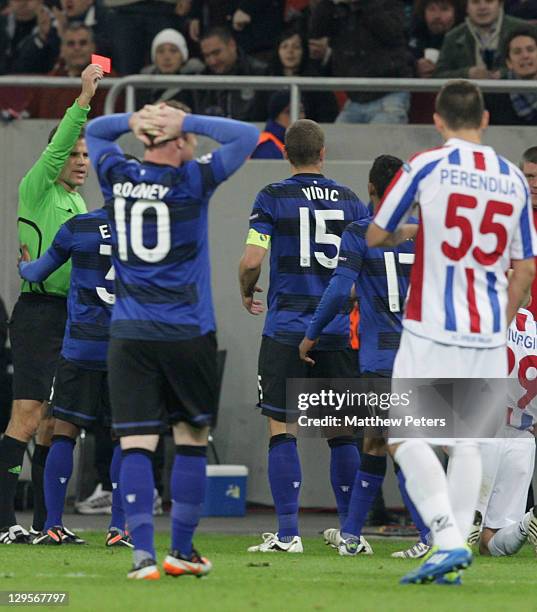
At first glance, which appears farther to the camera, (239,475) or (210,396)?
(239,475)

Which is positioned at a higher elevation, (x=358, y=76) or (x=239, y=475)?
(x=358, y=76)

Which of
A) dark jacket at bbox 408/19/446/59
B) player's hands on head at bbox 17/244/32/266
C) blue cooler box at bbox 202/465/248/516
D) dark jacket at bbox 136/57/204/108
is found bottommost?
blue cooler box at bbox 202/465/248/516

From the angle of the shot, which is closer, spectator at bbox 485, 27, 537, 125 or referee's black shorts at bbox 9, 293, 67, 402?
referee's black shorts at bbox 9, 293, 67, 402

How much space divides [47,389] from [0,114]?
12.3 ft

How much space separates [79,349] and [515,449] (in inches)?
107

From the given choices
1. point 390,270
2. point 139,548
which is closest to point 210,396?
point 139,548

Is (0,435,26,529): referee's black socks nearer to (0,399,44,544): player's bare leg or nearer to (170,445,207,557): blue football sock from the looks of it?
(0,399,44,544): player's bare leg

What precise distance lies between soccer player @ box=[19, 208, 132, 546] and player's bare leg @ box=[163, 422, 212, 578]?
7.15 feet

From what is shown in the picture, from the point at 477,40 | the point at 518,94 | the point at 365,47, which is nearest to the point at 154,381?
the point at 518,94

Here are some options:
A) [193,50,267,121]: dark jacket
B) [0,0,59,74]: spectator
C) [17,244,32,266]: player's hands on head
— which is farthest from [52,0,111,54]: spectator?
[17,244,32,266]: player's hands on head

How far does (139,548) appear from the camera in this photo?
6.47m

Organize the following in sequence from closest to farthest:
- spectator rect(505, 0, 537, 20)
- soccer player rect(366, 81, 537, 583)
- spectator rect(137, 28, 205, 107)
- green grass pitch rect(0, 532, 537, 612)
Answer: green grass pitch rect(0, 532, 537, 612) → soccer player rect(366, 81, 537, 583) → spectator rect(137, 28, 205, 107) → spectator rect(505, 0, 537, 20)

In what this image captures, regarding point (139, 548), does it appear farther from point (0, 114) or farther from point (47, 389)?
point (0, 114)

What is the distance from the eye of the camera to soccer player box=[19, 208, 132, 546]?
28.7 feet
